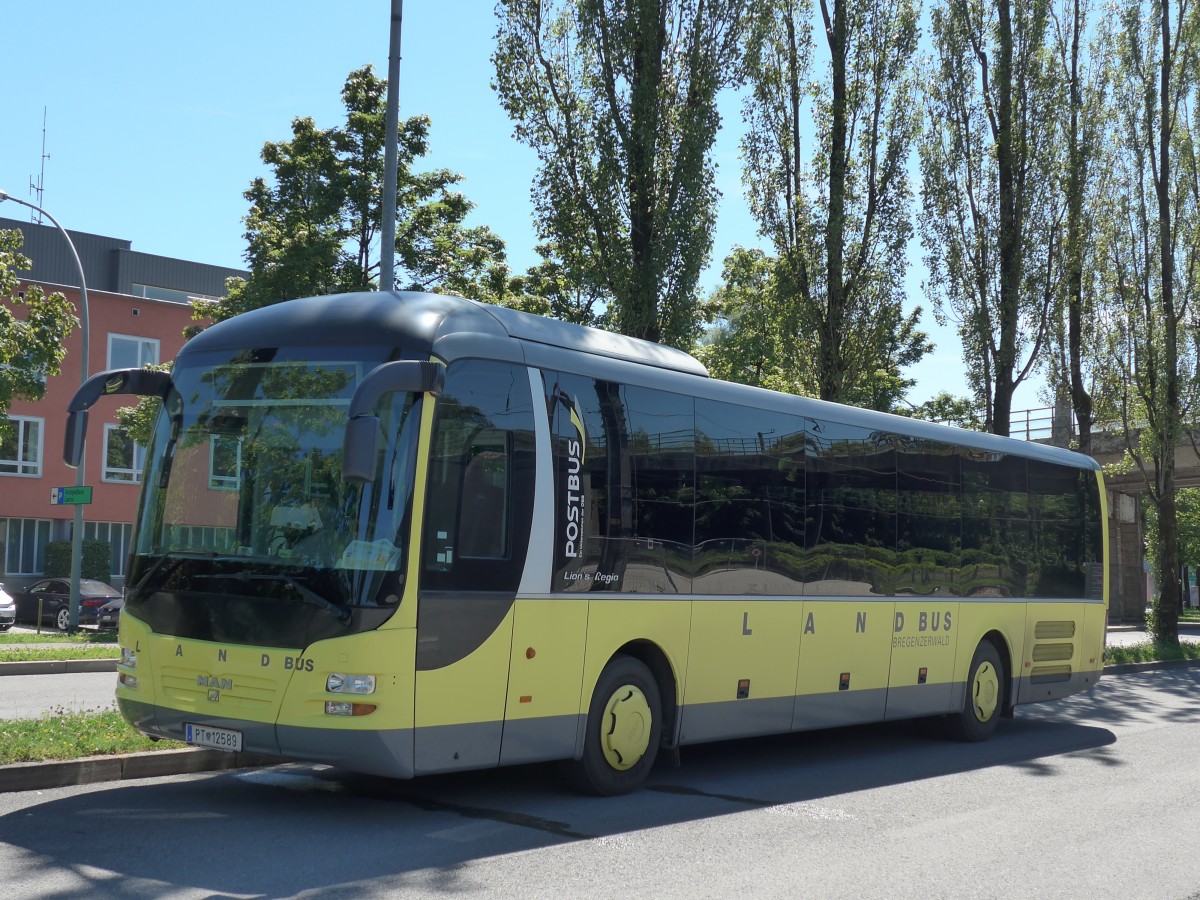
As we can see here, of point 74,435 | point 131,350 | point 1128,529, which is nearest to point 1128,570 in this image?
point 1128,529

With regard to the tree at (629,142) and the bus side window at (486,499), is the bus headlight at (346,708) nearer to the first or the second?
the bus side window at (486,499)

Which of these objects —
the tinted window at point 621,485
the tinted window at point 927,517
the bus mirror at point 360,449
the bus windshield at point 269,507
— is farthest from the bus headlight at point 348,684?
the tinted window at point 927,517

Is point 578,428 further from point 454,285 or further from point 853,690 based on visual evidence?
point 454,285

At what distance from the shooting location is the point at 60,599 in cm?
3831

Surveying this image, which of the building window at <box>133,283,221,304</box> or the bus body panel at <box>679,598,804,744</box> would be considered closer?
the bus body panel at <box>679,598,804,744</box>

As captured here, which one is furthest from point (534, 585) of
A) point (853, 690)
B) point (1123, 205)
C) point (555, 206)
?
point (1123, 205)

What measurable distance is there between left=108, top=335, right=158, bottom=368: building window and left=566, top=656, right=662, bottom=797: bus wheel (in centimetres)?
4374

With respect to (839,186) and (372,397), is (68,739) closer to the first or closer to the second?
(372,397)

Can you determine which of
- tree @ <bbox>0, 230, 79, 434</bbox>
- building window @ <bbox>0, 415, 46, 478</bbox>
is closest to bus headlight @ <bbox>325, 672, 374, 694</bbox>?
tree @ <bbox>0, 230, 79, 434</bbox>

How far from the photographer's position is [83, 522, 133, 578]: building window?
50125 mm

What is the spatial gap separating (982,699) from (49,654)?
580 inches

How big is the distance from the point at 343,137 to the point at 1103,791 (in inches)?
960

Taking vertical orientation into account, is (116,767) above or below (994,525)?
below

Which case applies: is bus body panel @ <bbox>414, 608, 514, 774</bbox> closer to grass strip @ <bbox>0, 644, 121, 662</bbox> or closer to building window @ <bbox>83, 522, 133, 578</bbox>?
grass strip @ <bbox>0, 644, 121, 662</bbox>
